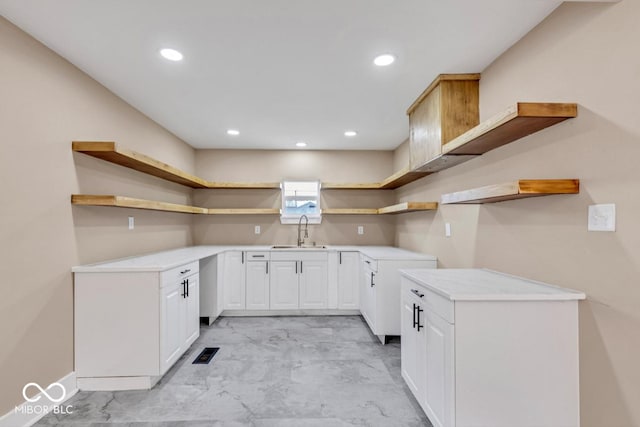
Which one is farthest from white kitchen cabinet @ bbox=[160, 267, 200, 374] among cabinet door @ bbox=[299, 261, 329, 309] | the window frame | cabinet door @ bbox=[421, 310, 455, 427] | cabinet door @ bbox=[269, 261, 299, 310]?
cabinet door @ bbox=[421, 310, 455, 427]

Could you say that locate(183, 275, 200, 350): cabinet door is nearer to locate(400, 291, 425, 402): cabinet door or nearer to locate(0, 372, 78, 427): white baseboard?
locate(0, 372, 78, 427): white baseboard

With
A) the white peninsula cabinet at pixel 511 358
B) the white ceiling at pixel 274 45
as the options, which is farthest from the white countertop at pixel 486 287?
the white ceiling at pixel 274 45

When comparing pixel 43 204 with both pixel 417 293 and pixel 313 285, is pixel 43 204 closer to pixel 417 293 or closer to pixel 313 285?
pixel 417 293

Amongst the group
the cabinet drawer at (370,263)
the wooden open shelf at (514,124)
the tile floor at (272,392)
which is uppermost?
the wooden open shelf at (514,124)

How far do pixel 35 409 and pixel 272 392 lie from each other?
155 cm

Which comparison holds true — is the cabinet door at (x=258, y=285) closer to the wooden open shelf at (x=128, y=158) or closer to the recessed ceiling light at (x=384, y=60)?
the wooden open shelf at (x=128, y=158)

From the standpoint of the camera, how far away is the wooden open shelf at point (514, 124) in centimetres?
151

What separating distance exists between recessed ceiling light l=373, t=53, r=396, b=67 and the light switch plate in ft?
5.15

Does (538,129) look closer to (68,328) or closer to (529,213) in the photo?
(529,213)

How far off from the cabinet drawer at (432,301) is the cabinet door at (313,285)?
206 cm

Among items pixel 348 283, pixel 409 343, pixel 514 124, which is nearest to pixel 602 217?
pixel 514 124

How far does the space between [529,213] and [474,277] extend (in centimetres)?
53

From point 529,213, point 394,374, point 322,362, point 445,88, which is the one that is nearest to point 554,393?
point 529,213

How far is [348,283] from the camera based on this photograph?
421cm
